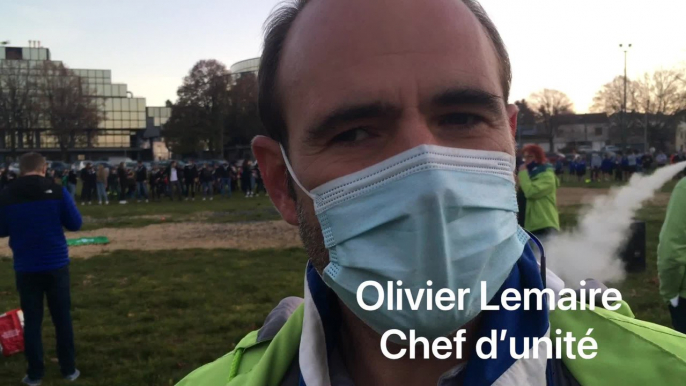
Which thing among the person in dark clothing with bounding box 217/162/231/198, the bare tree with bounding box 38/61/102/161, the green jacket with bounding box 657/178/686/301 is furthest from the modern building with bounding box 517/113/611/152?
the green jacket with bounding box 657/178/686/301

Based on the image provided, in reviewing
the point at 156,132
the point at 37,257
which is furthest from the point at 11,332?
the point at 156,132

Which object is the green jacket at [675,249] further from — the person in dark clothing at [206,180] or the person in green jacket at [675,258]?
the person in dark clothing at [206,180]

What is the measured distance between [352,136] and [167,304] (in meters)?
8.55

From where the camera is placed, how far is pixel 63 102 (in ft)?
225

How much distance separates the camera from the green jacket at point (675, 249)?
440 cm

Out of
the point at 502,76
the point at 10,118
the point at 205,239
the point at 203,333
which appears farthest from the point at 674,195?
the point at 10,118

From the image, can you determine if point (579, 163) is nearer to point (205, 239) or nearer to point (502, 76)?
point (205, 239)

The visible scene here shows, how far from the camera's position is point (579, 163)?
140 ft

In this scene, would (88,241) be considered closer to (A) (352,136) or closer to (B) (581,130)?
(A) (352,136)

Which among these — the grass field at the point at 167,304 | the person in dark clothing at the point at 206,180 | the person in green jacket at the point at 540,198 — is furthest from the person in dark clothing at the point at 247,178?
the person in green jacket at the point at 540,198

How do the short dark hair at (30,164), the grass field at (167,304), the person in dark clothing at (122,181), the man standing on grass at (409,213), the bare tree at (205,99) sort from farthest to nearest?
the bare tree at (205,99), the person in dark clothing at (122,181), the grass field at (167,304), the short dark hair at (30,164), the man standing on grass at (409,213)

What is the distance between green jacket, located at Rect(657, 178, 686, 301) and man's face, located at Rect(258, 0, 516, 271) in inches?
130

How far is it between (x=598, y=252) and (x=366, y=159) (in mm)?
10027

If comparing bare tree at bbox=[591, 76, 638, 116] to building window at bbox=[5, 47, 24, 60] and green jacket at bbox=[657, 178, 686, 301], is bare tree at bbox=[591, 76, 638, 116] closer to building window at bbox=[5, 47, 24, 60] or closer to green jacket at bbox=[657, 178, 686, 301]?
green jacket at bbox=[657, 178, 686, 301]
